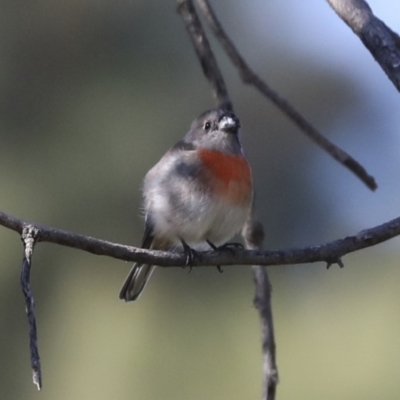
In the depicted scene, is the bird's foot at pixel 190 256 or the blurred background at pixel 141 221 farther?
the blurred background at pixel 141 221

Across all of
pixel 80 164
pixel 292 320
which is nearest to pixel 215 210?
pixel 292 320

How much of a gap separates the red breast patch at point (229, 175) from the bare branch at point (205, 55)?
714mm

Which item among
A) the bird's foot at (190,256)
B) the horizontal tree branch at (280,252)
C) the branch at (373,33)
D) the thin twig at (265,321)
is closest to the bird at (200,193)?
Answer: the bird's foot at (190,256)

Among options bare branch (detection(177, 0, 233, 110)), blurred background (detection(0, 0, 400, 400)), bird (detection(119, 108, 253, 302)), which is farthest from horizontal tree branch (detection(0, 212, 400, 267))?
blurred background (detection(0, 0, 400, 400))

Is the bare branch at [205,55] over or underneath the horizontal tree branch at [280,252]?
over

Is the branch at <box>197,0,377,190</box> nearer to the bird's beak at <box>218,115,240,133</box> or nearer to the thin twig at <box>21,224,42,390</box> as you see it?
the bird's beak at <box>218,115,240,133</box>

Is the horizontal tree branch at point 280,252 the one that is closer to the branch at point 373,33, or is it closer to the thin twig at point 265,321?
the thin twig at point 265,321

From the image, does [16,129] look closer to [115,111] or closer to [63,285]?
[115,111]

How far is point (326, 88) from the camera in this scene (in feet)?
40.9

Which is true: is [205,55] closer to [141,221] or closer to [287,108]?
[287,108]

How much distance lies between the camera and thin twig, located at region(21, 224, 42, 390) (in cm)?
204

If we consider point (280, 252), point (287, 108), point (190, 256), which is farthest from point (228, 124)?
point (280, 252)

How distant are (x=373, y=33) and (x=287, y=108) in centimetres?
75

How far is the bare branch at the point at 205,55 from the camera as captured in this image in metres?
3.63
